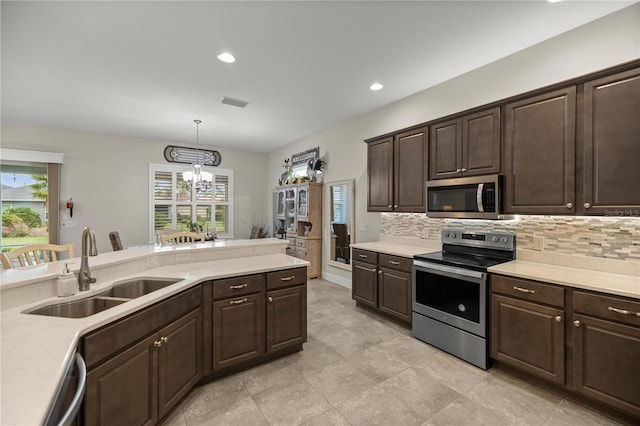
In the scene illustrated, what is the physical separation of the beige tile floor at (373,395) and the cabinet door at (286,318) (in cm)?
20

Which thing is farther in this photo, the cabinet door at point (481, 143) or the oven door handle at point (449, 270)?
the cabinet door at point (481, 143)

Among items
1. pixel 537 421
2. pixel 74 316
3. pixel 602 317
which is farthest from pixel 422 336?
pixel 74 316

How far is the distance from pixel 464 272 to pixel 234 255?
230 cm

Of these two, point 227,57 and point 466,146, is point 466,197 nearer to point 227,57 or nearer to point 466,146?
point 466,146

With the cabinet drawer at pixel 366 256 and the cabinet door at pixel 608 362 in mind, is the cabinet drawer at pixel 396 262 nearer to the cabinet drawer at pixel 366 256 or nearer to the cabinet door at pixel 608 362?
the cabinet drawer at pixel 366 256

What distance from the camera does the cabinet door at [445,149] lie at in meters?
2.98

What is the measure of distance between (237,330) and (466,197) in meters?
2.57

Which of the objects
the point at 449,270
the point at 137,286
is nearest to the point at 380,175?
the point at 449,270

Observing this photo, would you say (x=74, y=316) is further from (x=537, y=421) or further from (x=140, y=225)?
(x=140, y=225)

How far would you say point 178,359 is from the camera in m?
1.92

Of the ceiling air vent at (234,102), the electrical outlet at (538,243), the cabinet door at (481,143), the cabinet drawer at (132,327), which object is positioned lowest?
the cabinet drawer at (132,327)

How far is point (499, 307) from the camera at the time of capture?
2373 millimetres

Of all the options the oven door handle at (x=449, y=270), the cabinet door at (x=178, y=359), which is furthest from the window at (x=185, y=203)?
the oven door handle at (x=449, y=270)

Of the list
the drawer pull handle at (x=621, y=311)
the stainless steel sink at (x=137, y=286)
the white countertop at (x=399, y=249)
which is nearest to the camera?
the drawer pull handle at (x=621, y=311)
